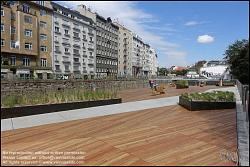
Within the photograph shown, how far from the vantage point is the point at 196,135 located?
8.25m

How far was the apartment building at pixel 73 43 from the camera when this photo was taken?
197 ft

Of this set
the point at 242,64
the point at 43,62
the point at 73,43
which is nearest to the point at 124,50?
the point at 73,43

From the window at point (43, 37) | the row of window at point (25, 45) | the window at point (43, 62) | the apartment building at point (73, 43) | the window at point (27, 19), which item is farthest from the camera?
the apartment building at point (73, 43)

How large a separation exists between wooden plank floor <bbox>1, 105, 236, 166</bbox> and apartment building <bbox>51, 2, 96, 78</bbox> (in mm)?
44554

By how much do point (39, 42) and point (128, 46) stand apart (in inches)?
2267

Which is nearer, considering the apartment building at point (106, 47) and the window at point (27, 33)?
the window at point (27, 33)

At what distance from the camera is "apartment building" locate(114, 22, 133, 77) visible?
333ft

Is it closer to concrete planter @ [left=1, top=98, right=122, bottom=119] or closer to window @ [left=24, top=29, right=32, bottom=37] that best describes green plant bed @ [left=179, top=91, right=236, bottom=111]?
concrete planter @ [left=1, top=98, right=122, bottom=119]

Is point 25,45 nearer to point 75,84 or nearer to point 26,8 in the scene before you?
point 26,8

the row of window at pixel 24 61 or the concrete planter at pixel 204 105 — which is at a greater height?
the row of window at pixel 24 61

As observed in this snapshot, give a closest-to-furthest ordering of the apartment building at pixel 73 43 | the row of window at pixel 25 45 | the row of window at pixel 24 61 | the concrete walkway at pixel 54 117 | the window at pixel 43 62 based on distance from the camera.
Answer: the concrete walkway at pixel 54 117, the row of window at pixel 24 61, the row of window at pixel 25 45, the window at pixel 43 62, the apartment building at pixel 73 43

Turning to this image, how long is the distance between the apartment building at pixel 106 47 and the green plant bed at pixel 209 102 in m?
63.2

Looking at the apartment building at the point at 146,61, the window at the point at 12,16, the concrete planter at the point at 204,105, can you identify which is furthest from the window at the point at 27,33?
the apartment building at the point at 146,61

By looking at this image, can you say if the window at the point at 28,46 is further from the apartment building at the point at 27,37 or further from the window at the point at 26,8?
the window at the point at 26,8
